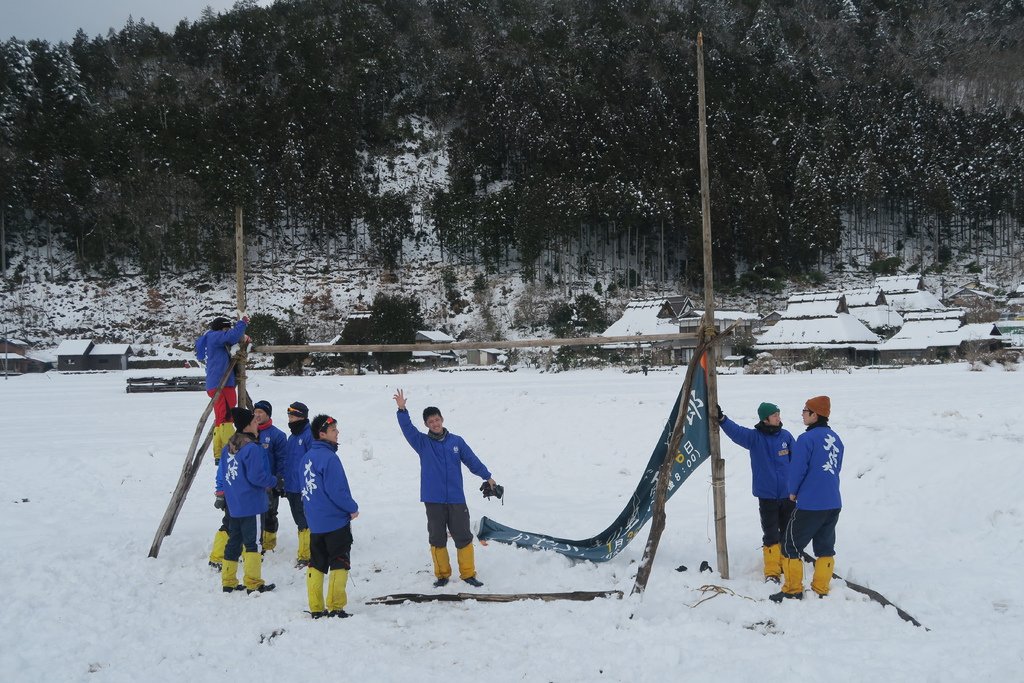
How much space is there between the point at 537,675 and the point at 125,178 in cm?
8748

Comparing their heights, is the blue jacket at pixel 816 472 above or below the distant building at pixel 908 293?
below

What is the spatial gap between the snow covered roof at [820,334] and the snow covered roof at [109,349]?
164ft

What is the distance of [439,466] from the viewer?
6844 mm

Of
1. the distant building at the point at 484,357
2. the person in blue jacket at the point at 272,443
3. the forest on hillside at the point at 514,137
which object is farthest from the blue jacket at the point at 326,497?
the forest on hillside at the point at 514,137

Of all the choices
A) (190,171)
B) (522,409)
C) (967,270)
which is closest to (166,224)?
(190,171)

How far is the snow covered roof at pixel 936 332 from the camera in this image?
4178cm

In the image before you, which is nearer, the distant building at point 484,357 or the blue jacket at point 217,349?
the blue jacket at point 217,349

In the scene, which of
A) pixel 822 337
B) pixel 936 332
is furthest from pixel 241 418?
pixel 936 332

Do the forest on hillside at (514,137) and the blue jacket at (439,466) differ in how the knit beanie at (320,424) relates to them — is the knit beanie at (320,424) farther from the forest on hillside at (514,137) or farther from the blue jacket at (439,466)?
the forest on hillside at (514,137)

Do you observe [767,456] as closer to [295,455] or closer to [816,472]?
[816,472]

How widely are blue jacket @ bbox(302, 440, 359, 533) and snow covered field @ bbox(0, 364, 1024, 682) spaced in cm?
85

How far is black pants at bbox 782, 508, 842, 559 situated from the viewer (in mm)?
6031

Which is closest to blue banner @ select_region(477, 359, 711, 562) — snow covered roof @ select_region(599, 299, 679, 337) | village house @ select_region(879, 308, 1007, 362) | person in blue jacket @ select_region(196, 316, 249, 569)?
person in blue jacket @ select_region(196, 316, 249, 569)

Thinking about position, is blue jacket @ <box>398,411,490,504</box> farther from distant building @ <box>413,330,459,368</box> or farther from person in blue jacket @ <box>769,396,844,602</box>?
distant building @ <box>413,330,459,368</box>
